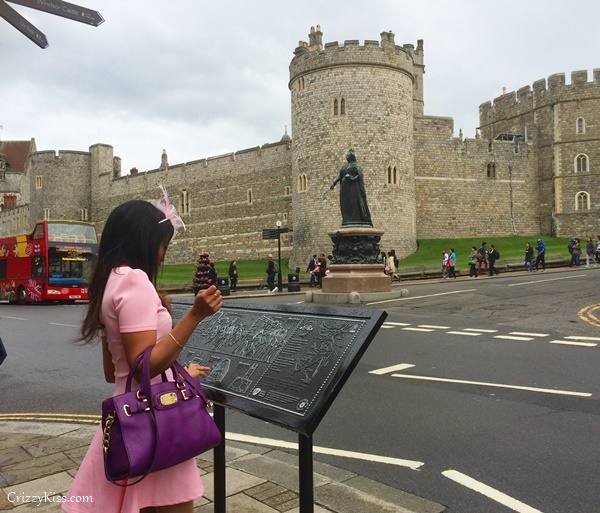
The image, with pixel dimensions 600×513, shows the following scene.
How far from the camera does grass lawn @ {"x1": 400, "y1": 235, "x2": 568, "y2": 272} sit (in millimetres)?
28891

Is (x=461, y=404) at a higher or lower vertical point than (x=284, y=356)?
lower

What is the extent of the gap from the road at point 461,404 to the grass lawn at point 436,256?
17.3 meters

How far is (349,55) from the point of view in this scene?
31859 mm

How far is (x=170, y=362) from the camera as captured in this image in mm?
2119

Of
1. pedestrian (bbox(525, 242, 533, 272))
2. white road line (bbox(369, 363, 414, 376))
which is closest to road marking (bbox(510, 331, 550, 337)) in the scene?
white road line (bbox(369, 363, 414, 376))

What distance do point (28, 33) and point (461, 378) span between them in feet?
18.9

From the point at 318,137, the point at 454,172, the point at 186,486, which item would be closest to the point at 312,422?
the point at 186,486

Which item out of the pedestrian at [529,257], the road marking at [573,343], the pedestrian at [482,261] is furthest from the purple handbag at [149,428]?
the pedestrian at [529,257]

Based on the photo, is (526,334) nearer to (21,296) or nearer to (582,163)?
(21,296)

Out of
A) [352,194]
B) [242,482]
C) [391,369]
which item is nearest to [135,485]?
[242,482]

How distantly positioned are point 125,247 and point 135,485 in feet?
2.87

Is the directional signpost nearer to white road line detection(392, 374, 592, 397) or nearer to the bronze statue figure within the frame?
white road line detection(392, 374, 592, 397)

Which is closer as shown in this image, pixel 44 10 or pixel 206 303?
pixel 206 303

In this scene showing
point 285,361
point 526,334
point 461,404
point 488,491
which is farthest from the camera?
point 526,334
